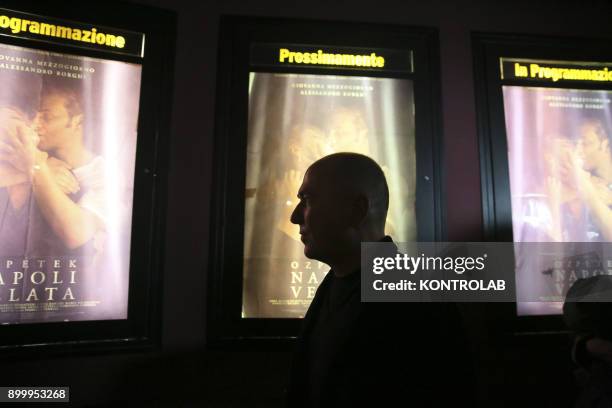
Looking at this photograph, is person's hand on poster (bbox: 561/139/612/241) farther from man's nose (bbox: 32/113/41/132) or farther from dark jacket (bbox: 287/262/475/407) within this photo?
man's nose (bbox: 32/113/41/132)

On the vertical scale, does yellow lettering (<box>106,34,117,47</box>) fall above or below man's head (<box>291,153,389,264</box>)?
above

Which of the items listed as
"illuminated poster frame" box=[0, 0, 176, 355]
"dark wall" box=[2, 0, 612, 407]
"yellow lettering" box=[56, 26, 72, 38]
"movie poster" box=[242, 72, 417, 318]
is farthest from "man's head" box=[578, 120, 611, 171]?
"yellow lettering" box=[56, 26, 72, 38]

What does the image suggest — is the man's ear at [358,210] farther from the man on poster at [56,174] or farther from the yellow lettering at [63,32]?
the yellow lettering at [63,32]

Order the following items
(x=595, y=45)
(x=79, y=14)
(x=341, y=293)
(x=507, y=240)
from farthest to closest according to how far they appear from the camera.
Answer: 1. (x=595, y=45)
2. (x=507, y=240)
3. (x=79, y=14)
4. (x=341, y=293)

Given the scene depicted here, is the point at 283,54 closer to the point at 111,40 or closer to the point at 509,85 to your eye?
the point at 111,40

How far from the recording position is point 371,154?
188cm

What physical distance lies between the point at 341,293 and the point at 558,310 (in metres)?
1.36

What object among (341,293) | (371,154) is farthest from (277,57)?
(341,293)

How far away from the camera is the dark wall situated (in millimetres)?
1699

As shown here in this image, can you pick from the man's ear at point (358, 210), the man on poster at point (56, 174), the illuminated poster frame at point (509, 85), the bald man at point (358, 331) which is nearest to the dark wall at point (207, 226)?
the illuminated poster frame at point (509, 85)

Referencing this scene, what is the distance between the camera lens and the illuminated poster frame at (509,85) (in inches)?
73.9

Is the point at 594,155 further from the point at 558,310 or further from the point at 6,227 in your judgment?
the point at 6,227

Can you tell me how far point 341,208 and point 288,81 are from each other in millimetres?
1024

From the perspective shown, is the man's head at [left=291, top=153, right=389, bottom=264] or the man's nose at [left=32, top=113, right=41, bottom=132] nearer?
the man's head at [left=291, top=153, right=389, bottom=264]
